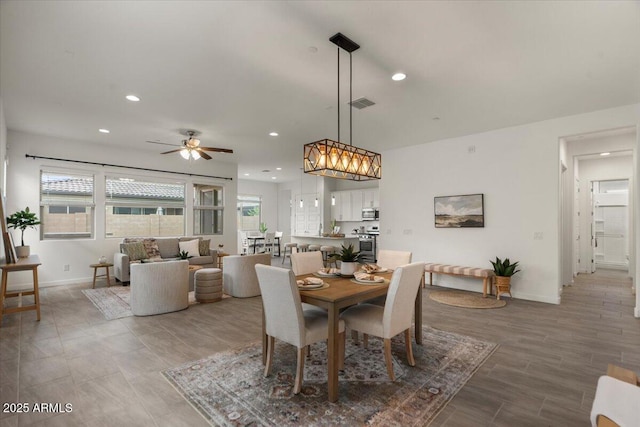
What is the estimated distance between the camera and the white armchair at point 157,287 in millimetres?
4273

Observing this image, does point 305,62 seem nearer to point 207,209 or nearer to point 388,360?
point 388,360

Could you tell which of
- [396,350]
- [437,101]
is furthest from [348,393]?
[437,101]

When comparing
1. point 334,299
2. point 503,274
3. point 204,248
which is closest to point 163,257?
point 204,248

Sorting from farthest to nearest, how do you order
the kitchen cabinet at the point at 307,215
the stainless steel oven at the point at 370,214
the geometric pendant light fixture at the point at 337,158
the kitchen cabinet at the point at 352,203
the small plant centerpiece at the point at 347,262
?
the kitchen cabinet at the point at 307,215, the kitchen cabinet at the point at 352,203, the stainless steel oven at the point at 370,214, the small plant centerpiece at the point at 347,262, the geometric pendant light fixture at the point at 337,158

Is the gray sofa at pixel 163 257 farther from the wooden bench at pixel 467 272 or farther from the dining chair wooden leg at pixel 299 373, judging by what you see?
the dining chair wooden leg at pixel 299 373

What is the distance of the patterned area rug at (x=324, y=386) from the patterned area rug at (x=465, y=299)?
170 cm

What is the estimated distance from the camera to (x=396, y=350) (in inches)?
126

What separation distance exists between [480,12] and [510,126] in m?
3.52

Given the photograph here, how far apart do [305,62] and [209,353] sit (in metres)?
3.07

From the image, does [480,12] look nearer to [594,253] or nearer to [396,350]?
[396,350]

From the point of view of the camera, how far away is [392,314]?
2.57 meters

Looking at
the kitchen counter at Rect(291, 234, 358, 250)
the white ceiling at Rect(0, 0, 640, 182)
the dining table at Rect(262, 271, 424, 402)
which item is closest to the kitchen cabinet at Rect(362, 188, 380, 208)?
the kitchen counter at Rect(291, 234, 358, 250)

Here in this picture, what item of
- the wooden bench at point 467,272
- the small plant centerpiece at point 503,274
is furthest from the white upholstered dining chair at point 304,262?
the small plant centerpiece at point 503,274

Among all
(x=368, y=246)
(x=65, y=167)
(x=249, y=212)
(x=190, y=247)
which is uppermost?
(x=65, y=167)
